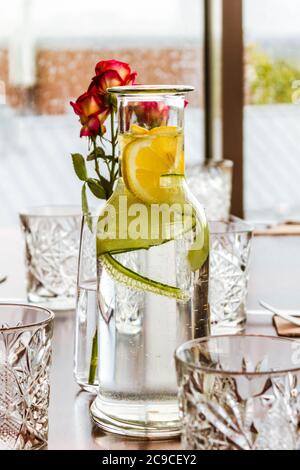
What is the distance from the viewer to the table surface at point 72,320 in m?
0.78

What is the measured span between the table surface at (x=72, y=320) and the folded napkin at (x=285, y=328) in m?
0.01

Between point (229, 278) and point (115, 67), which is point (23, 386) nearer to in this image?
point (115, 67)

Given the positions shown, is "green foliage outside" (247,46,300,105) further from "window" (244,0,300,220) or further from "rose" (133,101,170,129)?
"rose" (133,101,170,129)

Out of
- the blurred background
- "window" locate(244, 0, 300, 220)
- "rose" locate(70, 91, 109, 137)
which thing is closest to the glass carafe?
"rose" locate(70, 91, 109, 137)

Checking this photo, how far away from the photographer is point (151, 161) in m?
0.80

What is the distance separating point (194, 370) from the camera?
63 centimetres

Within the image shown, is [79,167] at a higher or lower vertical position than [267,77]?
lower

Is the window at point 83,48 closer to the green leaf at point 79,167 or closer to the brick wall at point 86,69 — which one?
the brick wall at point 86,69

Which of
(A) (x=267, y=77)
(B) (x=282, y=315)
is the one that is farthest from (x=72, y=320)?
(A) (x=267, y=77)

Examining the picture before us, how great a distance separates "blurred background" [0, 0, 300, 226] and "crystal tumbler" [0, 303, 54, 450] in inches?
98.6

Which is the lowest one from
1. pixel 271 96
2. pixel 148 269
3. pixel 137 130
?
pixel 148 269

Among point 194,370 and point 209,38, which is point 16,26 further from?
point 194,370

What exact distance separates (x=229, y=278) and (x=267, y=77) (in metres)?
2.39

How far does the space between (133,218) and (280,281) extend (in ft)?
2.39
